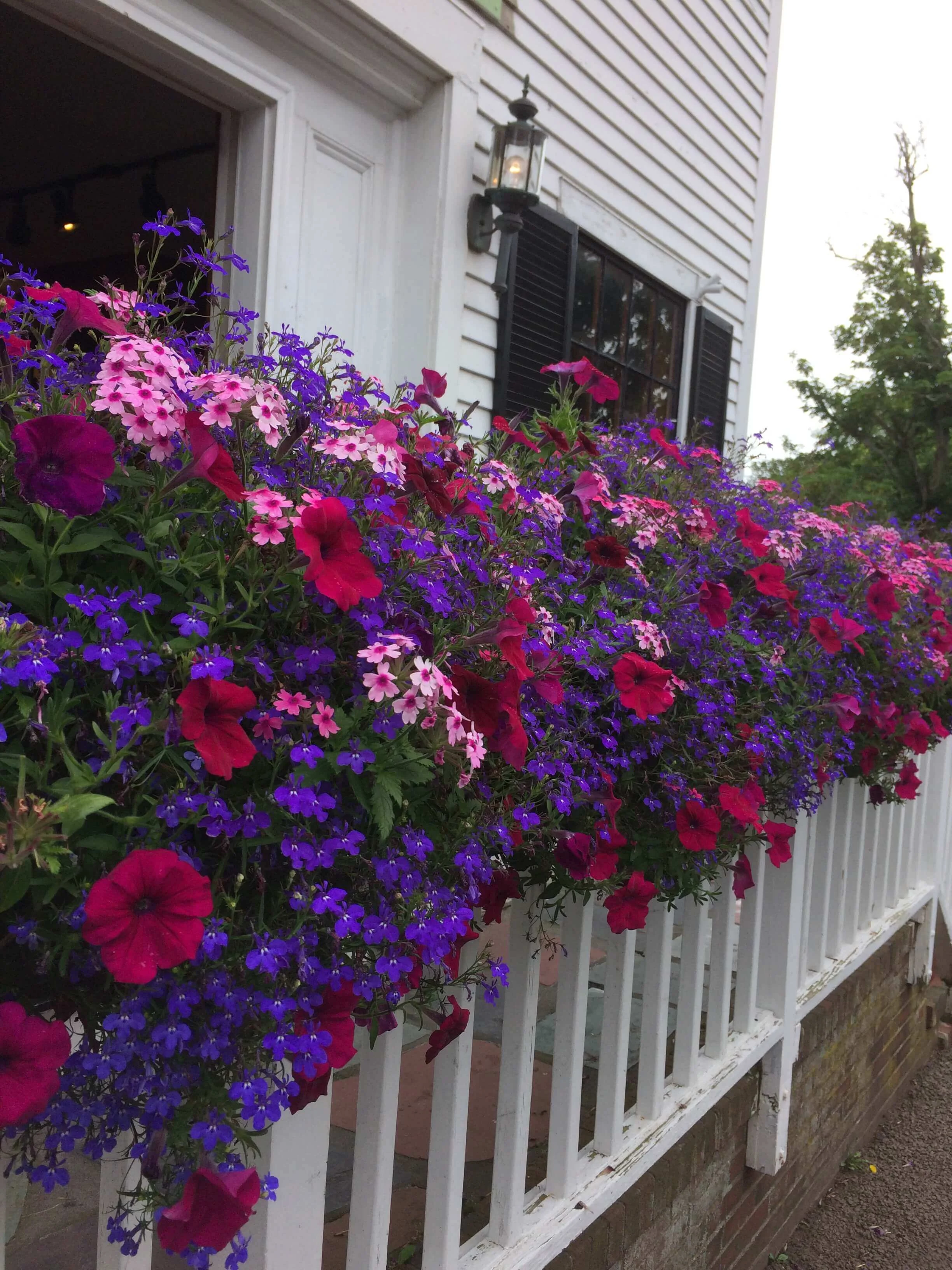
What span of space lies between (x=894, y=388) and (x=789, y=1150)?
65.0 feet

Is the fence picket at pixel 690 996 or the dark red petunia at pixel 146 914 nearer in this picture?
the dark red petunia at pixel 146 914

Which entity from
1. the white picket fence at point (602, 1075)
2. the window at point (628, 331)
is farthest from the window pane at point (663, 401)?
the white picket fence at point (602, 1075)

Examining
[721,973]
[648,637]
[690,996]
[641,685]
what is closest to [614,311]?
[721,973]

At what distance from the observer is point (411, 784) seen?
3.41ft

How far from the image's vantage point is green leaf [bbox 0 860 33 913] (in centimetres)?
76

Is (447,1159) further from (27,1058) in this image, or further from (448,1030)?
(27,1058)

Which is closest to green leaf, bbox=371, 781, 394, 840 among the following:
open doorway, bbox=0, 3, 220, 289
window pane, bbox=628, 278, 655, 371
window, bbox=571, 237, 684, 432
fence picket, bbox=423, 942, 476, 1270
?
fence picket, bbox=423, 942, 476, 1270

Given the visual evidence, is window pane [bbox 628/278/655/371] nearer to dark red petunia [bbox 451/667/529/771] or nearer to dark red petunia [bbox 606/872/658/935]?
dark red petunia [bbox 606/872/658/935]

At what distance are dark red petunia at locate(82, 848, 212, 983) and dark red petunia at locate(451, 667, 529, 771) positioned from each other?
397mm

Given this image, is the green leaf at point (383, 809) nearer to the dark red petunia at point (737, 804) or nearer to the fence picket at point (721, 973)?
the dark red petunia at point (737, 804)

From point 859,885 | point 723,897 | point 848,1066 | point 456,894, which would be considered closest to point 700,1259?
point 723,897

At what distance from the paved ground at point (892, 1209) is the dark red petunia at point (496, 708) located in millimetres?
2666

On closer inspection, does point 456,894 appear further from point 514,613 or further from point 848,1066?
point 848,1066

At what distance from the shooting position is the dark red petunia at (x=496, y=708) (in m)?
1.12
